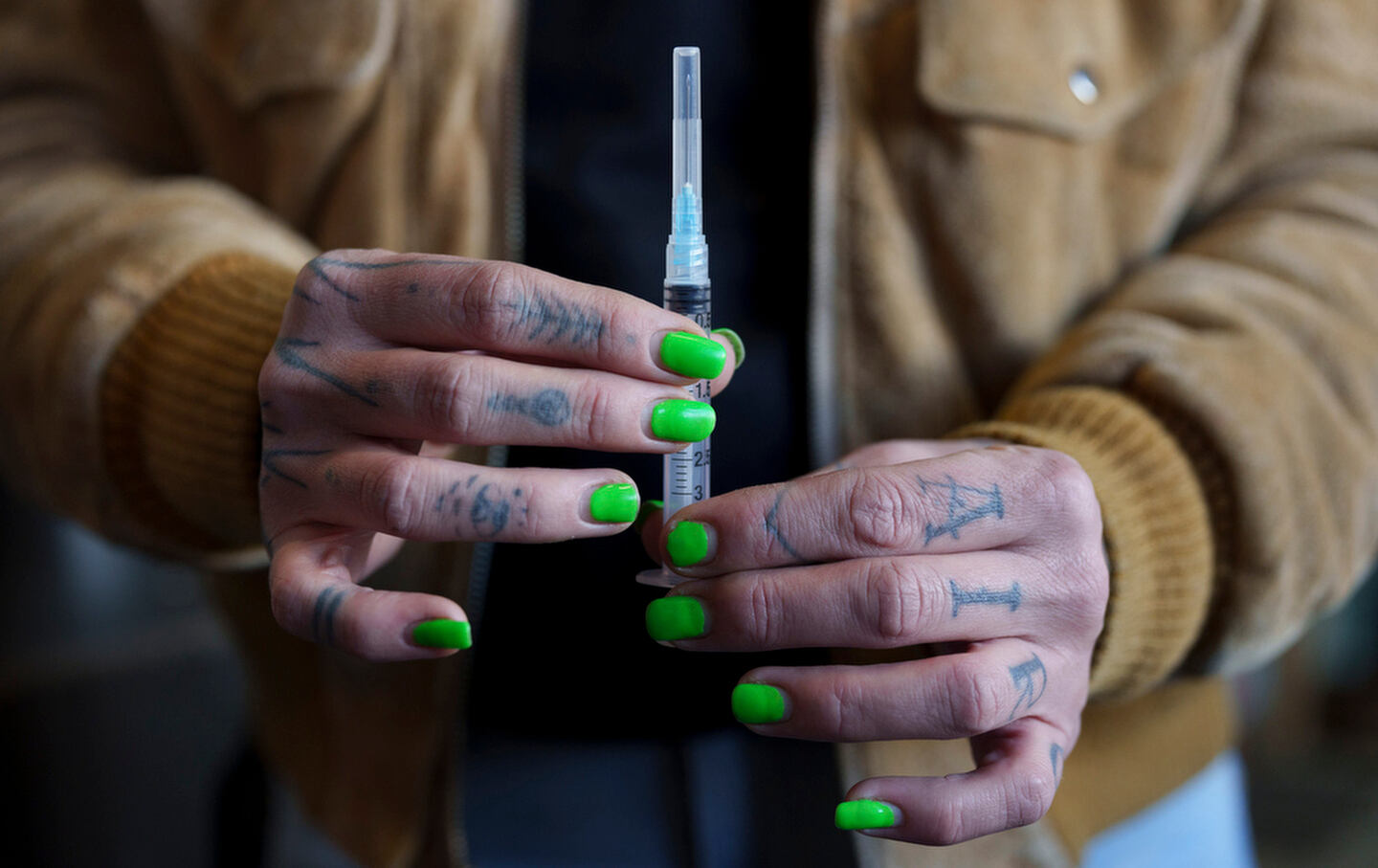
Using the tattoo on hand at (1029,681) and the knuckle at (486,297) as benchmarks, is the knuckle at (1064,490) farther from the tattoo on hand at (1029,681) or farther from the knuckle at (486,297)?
the knuckle at (486,297)

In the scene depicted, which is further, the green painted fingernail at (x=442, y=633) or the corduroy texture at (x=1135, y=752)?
the corduroy texture at (x=1135, y=752)

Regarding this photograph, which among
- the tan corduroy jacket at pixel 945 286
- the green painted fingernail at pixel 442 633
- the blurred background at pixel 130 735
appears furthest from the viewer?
the blurred background at pixel 130 735

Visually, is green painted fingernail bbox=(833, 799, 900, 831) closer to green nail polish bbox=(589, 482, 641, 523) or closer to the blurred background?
green nail polish bbox=(589, 482, 641, 523)

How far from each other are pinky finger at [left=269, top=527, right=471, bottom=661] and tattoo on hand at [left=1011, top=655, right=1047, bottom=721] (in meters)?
0.17

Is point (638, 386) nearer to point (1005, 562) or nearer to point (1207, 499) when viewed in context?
point (1005, 562)

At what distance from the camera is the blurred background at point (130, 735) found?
0.68 metres

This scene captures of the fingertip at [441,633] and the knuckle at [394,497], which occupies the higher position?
the knuckle at [394,497]

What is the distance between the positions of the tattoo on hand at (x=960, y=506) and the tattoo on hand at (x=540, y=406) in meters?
0.12

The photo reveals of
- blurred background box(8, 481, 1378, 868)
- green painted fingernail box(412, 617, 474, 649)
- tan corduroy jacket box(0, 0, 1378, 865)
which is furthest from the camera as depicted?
blurred background box(8, 481, 1378, 868)

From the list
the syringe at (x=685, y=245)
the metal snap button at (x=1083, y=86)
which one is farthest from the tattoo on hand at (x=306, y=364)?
the metal snap button at (x=1083, y=86)

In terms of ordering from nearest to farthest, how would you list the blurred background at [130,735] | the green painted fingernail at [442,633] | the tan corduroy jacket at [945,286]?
the green painted fingernail at [442,633] → the tan corduroy jacket at [945,286] → the blurred background at [130,735]

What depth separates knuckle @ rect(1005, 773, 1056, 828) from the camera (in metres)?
0.30

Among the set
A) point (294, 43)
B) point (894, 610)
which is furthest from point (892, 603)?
point (294, 43)

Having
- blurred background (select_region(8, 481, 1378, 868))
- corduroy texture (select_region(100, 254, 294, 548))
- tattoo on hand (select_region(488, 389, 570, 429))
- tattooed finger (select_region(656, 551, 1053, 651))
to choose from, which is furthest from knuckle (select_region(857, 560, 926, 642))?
blurred background (select_region(8, 481, 1378, 868))
